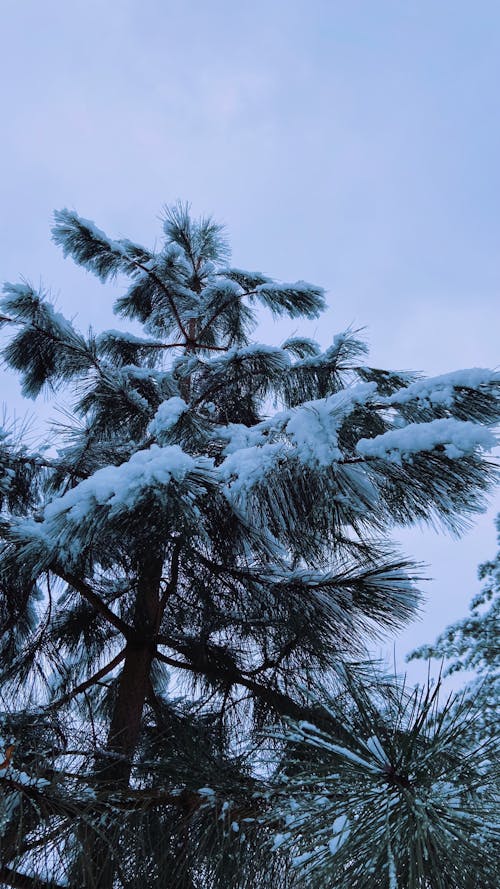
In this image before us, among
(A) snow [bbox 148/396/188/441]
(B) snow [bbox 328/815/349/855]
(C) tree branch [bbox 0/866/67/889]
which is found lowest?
(B) snow [bbox 328/815/349/855]

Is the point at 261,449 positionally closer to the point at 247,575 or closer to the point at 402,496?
the point at 402,496

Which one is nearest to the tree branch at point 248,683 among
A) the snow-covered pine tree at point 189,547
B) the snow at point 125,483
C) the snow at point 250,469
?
the snow-covered pine tree at point 189,547

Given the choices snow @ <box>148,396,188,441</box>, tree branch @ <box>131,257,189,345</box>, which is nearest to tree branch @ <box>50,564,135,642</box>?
snow @ <box>148,396,188,441</box>

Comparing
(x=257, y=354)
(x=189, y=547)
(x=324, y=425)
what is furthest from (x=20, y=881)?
(x=257, y=354)

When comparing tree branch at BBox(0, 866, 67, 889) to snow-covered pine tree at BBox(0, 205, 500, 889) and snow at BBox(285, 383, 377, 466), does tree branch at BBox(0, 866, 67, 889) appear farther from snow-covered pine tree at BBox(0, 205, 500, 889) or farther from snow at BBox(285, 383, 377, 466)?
snow at BBox(285, 383, 377, 466)

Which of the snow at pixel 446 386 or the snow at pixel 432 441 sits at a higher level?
the snow at pixel 446 386

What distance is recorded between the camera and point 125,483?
1.81 meters

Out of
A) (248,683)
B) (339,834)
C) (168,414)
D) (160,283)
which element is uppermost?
(160,283)

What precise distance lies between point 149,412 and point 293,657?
195 centimetres

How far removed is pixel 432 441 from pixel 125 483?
2.88 feet

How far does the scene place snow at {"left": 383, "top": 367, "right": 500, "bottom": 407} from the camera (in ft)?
5.94

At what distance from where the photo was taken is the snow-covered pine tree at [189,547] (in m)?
1.84

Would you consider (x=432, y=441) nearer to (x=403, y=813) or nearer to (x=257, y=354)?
(x=403, y=813)

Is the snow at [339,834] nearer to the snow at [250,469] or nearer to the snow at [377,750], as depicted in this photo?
the snow at [377,750]
